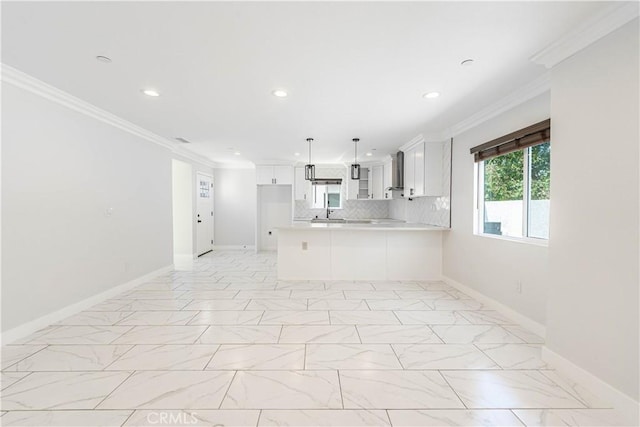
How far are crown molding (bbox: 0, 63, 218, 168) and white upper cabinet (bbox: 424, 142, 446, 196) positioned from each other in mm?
4602

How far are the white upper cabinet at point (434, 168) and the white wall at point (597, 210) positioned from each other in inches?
94.5

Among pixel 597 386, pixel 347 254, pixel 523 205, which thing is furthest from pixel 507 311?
pixel 347 254

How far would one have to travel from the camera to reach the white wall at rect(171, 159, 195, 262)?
6352mm

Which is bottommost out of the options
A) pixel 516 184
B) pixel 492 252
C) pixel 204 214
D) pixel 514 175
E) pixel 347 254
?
pixel 347 254

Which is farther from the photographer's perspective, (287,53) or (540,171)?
(540,171)

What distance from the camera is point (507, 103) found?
301cm

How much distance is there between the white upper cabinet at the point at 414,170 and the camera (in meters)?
4.61

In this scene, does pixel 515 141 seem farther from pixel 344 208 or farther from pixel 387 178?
pixel 344 208

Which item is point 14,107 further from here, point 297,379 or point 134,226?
point 297,379

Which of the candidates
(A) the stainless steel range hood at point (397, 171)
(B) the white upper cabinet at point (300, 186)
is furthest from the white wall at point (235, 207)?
(A) the stainless steel range hood at point (397, 171)

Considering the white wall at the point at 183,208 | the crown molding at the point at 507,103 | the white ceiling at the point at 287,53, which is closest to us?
the white ceiling at the point at 287,53

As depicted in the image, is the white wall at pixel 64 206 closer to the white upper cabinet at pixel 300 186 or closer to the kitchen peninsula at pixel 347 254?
the kitchen peninsula at pixel 347 254

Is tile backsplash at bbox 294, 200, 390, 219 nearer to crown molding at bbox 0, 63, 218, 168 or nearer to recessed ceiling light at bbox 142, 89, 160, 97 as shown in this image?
crown molding at bbox 0, 63, 218, 168

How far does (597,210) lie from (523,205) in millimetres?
1253
